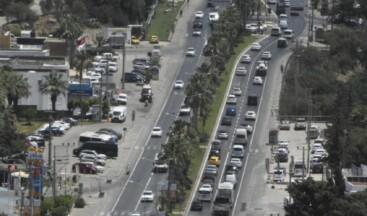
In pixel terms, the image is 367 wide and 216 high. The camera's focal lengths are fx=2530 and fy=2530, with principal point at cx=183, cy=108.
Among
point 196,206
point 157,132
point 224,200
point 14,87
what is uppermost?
point 14,87

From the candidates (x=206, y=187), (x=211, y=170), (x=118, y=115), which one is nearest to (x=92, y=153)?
(x=211, y=170)

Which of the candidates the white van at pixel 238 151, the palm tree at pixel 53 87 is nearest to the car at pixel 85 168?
the white van at pixel 238 151

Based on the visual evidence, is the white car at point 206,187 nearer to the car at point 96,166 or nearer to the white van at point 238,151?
the car at point 96,166

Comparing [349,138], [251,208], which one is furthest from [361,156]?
[251,208]

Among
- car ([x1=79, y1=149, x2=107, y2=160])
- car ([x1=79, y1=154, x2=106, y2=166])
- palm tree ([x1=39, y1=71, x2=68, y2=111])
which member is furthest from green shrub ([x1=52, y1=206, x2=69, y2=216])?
palm tree ([x1=39, y1=71, x2=68, y2=111])

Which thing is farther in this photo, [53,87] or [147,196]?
[53,87]

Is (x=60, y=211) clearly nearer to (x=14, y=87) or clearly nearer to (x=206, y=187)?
(x=206, y=187)
